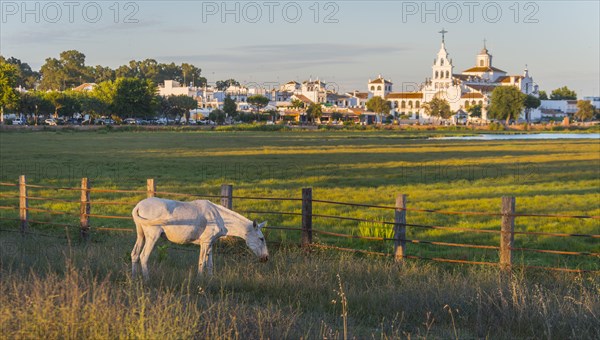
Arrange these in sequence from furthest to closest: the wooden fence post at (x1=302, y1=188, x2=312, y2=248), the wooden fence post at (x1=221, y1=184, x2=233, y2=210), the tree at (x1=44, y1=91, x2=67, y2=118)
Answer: the tree at (x1=44, y1=91, x2=67, y2=118) < the wooden fence post at (x1=221, y1=184, x2=233, y2=210) < the wooden fence post at (x1=302, y1=188, x2=312, y2=248)

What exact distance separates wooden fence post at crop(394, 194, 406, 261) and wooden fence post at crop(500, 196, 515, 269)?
176cm

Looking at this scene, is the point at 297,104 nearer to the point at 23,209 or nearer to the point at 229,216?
the point at 23,209

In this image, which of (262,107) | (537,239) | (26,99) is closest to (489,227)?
(537,239)

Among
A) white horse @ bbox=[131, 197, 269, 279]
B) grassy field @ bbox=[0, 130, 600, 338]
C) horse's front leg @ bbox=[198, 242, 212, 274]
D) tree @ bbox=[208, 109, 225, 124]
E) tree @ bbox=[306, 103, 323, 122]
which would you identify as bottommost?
grassy field @ bbox=[0, 130, 600, 338]

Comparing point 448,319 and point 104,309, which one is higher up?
point 104,309

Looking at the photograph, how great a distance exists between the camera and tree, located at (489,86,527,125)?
162m

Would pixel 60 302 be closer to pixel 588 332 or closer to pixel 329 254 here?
pixel 588 332

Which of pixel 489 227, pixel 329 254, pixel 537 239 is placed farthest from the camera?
pixel 489 227

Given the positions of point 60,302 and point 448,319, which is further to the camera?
point 448,319

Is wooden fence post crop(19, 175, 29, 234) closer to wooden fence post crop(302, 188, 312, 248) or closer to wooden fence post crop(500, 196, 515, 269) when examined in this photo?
wooden fence post crop(302, 188, 312, 248)

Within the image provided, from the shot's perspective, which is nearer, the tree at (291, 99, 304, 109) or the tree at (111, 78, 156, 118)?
the tree at (111, 78, 156, 118)

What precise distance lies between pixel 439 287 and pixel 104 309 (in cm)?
520

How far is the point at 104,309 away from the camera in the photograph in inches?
292

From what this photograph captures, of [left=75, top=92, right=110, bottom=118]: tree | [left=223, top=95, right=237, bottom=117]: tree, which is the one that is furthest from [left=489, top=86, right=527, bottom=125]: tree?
[left=75, top=92, right=110, bottom=118]: tree
